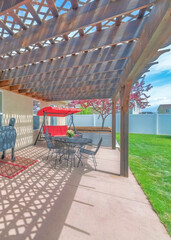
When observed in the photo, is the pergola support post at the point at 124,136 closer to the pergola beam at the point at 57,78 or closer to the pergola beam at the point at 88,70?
the pergola beam at the point at 88,70

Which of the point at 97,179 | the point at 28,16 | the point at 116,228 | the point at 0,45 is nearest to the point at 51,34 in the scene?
the point at 28,16

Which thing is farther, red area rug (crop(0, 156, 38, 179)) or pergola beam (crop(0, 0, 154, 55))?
red area rug (crop(0, 156, 38, 179))

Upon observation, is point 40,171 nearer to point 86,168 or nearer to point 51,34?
point 86,168

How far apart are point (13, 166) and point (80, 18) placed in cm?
433

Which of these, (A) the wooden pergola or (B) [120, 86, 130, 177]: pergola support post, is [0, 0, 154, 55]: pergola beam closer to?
(A) the wooden pergola

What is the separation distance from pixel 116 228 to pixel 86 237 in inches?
18.4

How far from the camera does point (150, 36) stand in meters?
1.25

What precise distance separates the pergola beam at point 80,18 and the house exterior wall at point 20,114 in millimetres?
3968

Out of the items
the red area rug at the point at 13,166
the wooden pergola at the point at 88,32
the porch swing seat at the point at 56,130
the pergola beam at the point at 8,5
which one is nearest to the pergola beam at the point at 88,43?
the wooden pergola at the point at 88,32

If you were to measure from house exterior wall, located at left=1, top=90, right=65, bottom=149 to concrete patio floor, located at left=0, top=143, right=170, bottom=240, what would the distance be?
124 inches

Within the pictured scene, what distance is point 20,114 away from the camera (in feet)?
19.2

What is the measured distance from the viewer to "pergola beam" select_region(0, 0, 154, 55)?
1312 millimetres

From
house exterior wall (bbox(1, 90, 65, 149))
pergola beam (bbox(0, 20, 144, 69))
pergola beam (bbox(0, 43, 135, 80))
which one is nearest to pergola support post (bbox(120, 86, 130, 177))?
pergola beam (bbox(0, 43, 135, 80))

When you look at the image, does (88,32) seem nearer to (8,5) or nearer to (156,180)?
(8,5)
